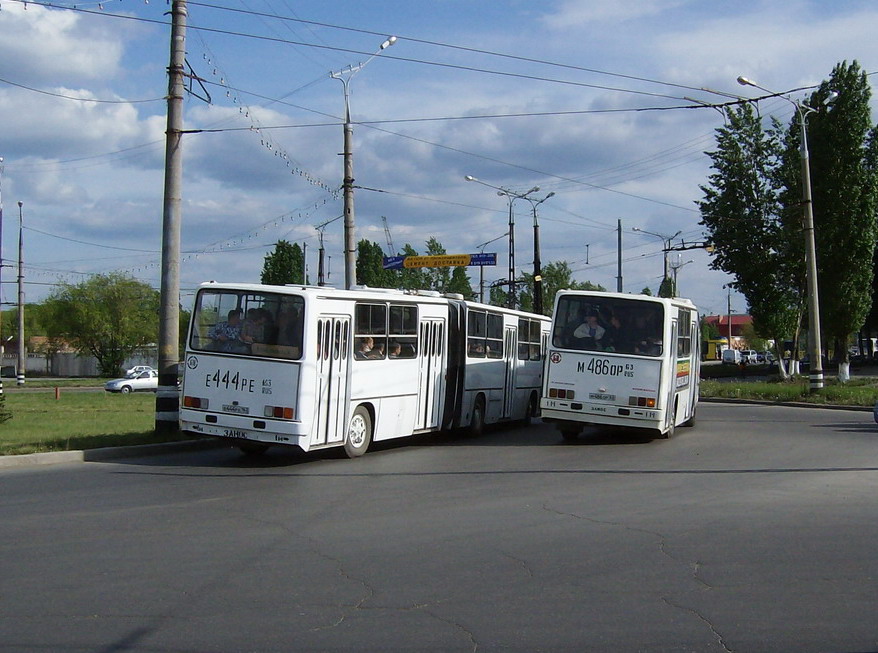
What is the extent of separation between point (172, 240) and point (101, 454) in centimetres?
451

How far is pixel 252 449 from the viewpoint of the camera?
53.7ft

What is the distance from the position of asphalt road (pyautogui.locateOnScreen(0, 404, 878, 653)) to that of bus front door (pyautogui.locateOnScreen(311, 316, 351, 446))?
2.15ft

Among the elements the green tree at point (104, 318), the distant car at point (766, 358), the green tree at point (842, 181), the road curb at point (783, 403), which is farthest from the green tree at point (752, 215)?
the green tree at point (104, 318)

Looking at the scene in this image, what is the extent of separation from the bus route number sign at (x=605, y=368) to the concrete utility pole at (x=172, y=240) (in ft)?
24.9

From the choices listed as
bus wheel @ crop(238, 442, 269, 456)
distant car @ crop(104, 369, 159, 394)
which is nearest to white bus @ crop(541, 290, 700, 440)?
bus wheel @ crop(238, 442, 269, 456)

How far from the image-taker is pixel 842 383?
126 ft

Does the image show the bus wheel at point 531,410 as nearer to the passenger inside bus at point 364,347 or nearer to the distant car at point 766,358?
the passenger inside bus at point 364,347

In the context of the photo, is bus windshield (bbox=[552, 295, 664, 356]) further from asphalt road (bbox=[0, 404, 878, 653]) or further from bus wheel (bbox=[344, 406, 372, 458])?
bus wheel (bbox=[344, 406, 372, 458])

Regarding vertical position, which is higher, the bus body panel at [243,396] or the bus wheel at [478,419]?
the bus body panel at [243,396]

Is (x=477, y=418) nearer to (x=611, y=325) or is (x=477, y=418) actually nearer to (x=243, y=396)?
(x=611, y=325)

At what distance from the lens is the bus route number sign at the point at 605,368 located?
18.1 m

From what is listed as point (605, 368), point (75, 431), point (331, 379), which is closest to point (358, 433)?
point (331, 379)

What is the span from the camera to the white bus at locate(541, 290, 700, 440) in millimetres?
18047

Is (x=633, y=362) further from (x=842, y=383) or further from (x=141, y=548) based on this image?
(x=842, y=383)
